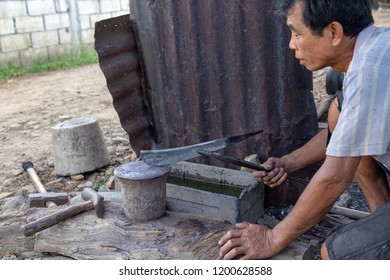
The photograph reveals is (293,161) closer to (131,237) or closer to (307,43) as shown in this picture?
(307,43)

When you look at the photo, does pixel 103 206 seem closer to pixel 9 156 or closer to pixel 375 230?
pixel 375 230

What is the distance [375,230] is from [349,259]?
169mm

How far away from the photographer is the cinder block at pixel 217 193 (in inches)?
111

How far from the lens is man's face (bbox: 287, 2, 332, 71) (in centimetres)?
219

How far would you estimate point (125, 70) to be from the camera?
339 cm

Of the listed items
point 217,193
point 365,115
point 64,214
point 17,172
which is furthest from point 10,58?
point 365,115

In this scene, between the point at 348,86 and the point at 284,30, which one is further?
the point at 284,30

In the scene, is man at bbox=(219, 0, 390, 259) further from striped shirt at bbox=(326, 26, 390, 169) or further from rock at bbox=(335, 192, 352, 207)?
rock at bbox=(335, 192, 352, 207)

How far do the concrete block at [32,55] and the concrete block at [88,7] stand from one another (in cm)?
120

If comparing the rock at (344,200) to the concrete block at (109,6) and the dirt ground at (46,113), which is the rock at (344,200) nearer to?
the dirt ground at (46,113)

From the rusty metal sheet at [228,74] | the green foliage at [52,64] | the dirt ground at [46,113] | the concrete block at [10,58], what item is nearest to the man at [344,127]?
the rusty metal sheet at [228,74]

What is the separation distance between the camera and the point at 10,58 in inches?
371

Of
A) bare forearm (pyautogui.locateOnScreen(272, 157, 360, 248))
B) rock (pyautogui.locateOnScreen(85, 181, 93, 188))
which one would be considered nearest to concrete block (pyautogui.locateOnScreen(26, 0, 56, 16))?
rock (pyautogui.locateOnScreen(85, 181, 93, 188))

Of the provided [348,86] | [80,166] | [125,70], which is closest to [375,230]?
[348,86]
